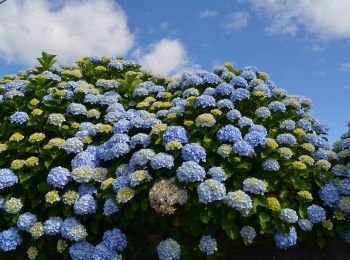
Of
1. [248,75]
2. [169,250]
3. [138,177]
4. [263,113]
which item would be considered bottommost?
[169,250]

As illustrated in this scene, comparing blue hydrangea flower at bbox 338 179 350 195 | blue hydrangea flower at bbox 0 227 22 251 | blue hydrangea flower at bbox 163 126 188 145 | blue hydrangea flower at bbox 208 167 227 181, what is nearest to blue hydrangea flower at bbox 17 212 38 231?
blue hydrangea flower at bbox 0 227 22 251

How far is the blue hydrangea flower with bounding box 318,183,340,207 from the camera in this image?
6020 mm

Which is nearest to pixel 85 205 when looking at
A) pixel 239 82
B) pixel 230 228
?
pixel 230 228

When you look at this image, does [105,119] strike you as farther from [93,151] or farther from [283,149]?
[283,149]

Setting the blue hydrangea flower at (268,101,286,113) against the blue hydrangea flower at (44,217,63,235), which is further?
the blue hydrangea flower at (268,101,286,113)

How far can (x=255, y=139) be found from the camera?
19.1 ft

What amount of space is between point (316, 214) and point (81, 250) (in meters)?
2.64

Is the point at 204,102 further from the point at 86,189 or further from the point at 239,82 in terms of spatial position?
the point at 86,189

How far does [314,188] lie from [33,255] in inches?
134

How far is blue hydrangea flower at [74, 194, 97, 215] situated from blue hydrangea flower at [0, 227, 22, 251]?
92cm

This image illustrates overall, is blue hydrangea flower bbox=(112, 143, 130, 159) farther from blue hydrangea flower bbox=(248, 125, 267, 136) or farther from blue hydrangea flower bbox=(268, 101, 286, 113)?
blue hydrangea flower bbox=(268, 101, 286, 113)

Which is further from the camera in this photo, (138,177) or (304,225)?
(304,225)

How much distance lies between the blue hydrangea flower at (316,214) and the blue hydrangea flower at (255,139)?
911mm

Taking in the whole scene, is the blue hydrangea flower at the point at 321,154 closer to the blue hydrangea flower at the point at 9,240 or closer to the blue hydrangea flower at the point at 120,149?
the blue hydrangea flower at the point at 120,149
